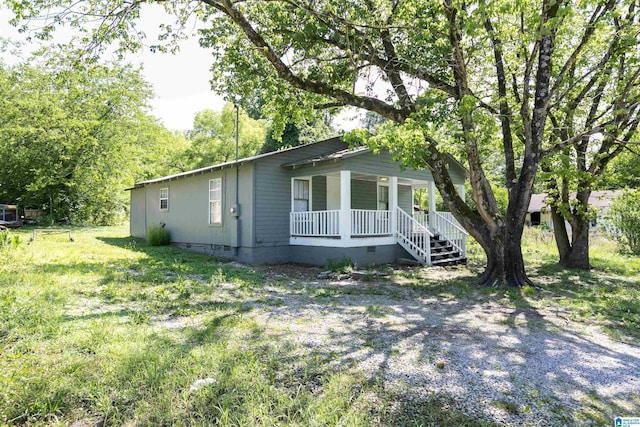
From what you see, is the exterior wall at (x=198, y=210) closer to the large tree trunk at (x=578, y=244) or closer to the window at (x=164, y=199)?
the window at (x=164, y=199)

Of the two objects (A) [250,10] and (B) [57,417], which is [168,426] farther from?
(A) [250,10]

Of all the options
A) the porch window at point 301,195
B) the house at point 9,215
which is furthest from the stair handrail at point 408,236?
the house at point 9,215

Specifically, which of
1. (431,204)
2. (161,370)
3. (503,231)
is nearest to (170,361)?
(161,370)

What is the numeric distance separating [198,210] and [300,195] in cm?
397

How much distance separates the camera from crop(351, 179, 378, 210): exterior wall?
14.0 meters

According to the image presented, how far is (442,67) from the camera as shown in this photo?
9.12 metres

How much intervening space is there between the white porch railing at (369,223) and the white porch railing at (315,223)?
0.51 meters

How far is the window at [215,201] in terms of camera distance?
12.8m

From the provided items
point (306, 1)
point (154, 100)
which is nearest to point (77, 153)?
point (154, 100)

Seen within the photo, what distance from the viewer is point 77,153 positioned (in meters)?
23.8

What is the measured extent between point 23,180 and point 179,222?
15.6 metres

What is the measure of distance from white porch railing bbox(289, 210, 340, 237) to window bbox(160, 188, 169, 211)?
6.59 meters

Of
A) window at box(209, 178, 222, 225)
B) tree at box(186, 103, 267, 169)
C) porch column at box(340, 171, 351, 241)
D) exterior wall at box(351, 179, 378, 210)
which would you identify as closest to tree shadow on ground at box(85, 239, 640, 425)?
porch column at box(340, 171, 351, 241)

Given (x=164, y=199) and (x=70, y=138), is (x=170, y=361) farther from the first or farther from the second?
(x=70, y=138)
